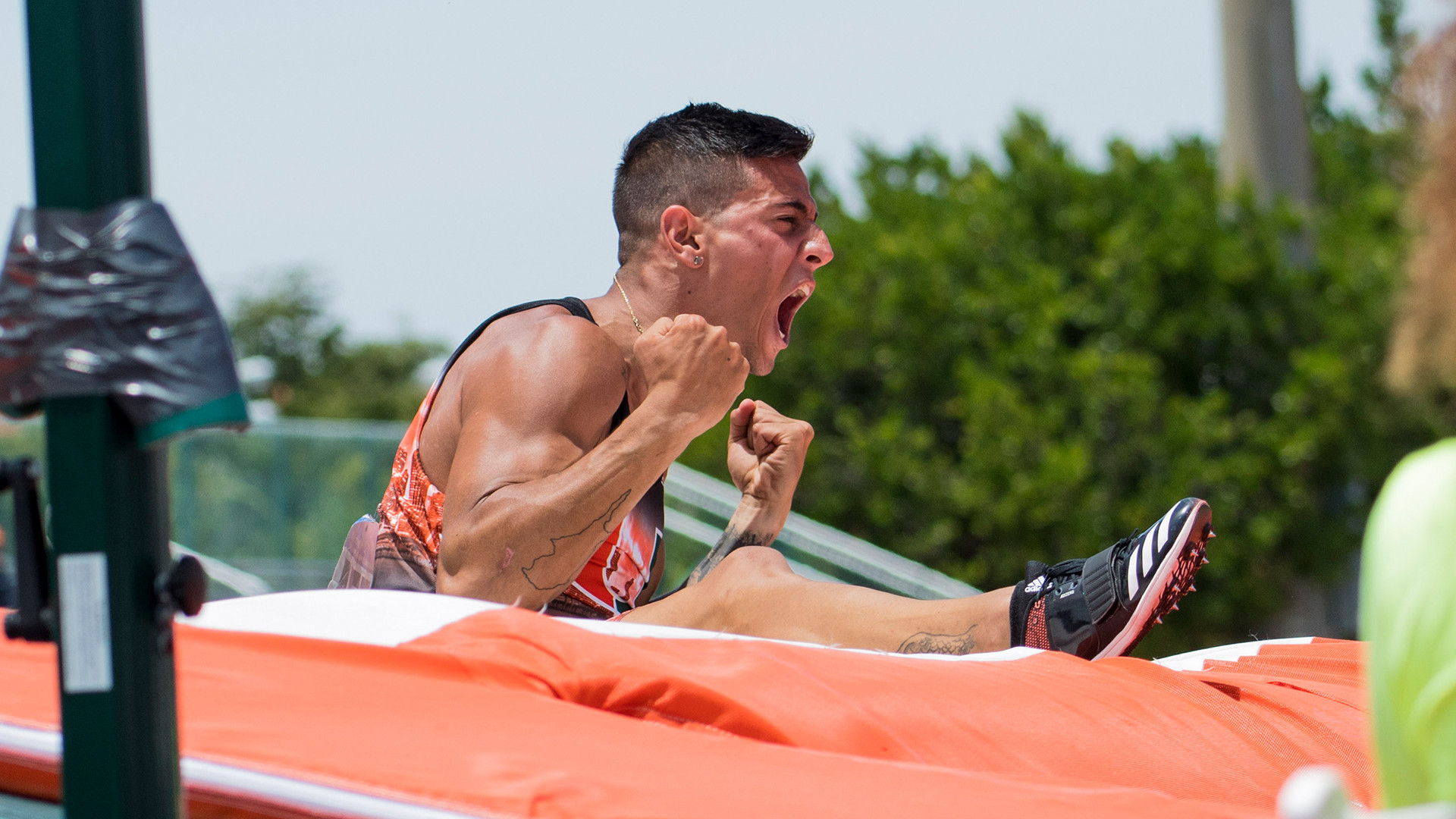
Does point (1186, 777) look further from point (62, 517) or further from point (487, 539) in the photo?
point (62, 517)

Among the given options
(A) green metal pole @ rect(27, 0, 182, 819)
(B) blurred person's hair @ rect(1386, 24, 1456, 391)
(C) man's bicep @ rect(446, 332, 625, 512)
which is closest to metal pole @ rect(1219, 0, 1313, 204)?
(C) man's bicep @ rect(446, 332, 625, 512)

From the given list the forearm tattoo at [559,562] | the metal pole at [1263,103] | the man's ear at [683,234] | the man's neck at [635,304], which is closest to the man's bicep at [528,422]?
the forearm tattoo at [559,562]

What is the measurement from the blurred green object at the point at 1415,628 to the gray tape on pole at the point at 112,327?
28.0 inches

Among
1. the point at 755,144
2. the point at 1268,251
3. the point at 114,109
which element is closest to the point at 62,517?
the point at 114,109

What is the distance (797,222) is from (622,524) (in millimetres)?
676

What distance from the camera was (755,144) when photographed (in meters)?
2.59

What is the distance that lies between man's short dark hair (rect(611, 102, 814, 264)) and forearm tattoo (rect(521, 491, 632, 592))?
72 centimetres

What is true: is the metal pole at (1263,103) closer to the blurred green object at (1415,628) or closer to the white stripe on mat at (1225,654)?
the white stripe on mat at (1225,654)

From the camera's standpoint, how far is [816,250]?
8.64 feet

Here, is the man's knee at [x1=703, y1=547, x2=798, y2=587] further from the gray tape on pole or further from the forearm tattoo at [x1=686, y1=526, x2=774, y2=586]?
the gray tape on pole

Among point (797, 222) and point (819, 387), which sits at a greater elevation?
point (797, 222)

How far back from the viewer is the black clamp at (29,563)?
2.85 ft

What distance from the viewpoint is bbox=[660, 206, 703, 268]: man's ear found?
256cm

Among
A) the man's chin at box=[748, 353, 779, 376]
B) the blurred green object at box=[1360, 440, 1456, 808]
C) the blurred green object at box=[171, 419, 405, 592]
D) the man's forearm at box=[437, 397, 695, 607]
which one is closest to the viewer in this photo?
the blurred green object at box=[1360, 440, 1456, 808]
